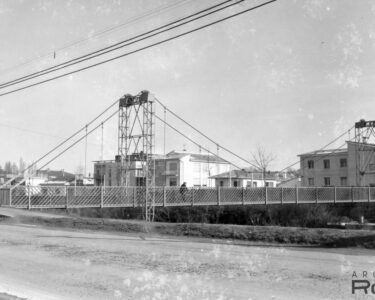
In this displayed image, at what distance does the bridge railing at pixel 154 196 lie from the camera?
79.7 feet

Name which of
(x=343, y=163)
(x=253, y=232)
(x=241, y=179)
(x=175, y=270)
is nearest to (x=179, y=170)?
(x=241, y=179)

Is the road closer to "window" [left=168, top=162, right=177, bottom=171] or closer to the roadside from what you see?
the roadside

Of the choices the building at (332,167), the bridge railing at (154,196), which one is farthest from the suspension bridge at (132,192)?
the building at (332,167)

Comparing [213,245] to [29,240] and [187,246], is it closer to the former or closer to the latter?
[187,246]

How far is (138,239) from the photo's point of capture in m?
16.9

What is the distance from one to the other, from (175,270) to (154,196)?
18.4 metres

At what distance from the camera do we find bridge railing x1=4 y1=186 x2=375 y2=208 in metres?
24.3

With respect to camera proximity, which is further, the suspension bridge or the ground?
the suspension bridge

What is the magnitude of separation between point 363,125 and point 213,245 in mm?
38283

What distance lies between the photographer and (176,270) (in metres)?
9.80

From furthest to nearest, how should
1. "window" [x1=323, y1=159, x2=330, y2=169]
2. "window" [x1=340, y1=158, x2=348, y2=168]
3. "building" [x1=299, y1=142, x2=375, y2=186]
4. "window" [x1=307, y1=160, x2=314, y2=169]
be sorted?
"window" [x1=307, y1=160, x2=314, y2=169]
"window" [x1=323, y1=159, x2=330, y2=169]
"window" [x1=340, y1=158, x2=348, y2=168]
"building" [x1=299, y1=142, x2=375, y2=186]

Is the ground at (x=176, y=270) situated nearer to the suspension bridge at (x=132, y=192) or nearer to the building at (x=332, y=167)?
the suspension bridge at (x=132, y=192)

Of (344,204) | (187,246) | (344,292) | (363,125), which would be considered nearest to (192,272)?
(344,292)

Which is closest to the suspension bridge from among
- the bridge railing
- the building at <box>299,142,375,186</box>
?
the bridge railing
